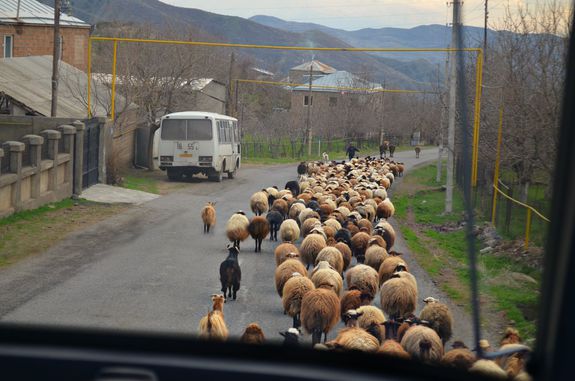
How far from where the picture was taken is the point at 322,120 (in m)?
72.9

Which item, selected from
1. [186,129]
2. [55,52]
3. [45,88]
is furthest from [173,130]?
[55,52]

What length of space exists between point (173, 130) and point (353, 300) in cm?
2324

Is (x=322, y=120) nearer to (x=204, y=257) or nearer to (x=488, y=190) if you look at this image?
(x=488, y=190)

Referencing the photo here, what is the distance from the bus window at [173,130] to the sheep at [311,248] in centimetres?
1913

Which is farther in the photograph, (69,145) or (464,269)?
(69,145)

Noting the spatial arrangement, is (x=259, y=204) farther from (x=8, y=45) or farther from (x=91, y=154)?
(x=8, y=45)

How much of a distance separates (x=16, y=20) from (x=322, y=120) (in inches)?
1440

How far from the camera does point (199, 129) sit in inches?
1293

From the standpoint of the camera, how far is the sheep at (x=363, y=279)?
461 inches

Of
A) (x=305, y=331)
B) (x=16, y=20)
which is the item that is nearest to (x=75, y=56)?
(x=16, y=20)

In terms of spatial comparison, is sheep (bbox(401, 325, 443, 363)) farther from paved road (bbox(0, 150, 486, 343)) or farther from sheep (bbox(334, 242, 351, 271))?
sheep (bbox(334, 242, 351, 271))

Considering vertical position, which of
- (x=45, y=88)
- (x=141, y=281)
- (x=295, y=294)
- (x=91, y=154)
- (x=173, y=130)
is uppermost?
(x=45, y=88)

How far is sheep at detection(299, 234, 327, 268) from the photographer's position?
1412cm

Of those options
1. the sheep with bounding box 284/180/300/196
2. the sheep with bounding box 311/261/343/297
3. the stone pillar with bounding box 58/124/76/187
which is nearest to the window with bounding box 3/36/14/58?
the stone pillar with bounding box 58/124/76/187
